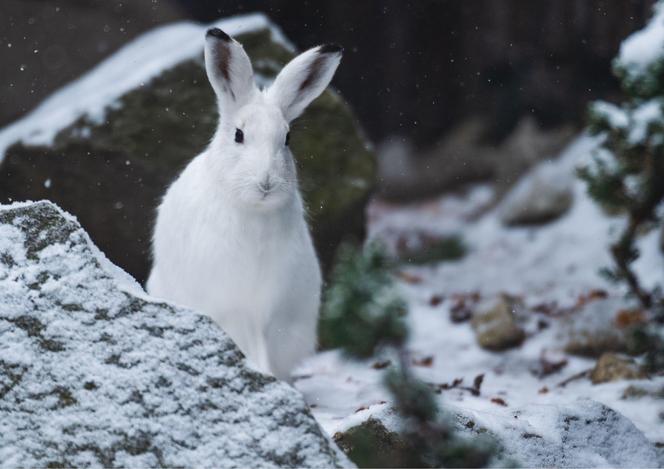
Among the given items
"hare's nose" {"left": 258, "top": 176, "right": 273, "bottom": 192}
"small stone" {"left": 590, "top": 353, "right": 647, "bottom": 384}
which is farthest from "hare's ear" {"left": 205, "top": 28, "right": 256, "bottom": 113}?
"small stone" {"left": 590, "top": 353, "right": 647, "bottom": 384}

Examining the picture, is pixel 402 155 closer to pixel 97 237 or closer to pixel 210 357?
pixel 97 237

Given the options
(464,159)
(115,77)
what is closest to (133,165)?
(115,77)

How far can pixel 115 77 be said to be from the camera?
5.91 m

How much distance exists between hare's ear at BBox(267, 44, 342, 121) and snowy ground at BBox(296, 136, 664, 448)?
962 millimetres

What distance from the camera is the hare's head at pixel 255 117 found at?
132 inches

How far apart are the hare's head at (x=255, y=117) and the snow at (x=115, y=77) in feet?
6.56

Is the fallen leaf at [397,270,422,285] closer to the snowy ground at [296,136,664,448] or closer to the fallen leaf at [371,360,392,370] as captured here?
the snowy ground at [296,136,664,448]

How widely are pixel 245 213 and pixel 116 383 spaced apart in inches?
45.7

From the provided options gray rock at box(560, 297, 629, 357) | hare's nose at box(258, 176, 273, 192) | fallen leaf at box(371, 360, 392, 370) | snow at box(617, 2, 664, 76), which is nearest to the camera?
hare's nose at box(258, 176, 273, 192)

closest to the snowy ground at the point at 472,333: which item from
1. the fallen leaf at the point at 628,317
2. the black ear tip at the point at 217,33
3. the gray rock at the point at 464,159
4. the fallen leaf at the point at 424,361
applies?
the fallen leaf at the point at 424,361

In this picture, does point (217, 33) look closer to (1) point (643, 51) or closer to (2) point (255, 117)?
(2) point (255, 117)

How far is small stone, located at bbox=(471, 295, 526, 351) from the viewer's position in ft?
17.3

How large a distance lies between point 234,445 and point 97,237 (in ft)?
10.4

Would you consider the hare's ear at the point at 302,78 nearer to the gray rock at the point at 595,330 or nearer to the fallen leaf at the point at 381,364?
the fallen leaf at the point at 381,364
